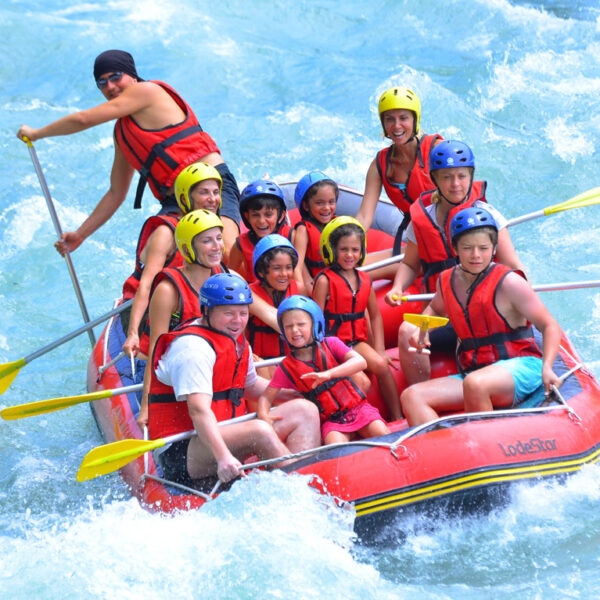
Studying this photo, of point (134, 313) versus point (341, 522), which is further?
point (134, 313)

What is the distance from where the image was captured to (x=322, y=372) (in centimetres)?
401


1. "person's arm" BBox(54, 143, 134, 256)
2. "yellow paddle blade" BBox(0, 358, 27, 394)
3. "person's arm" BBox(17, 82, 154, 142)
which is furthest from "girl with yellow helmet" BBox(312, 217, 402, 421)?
"yellow paddle blade" BBox(0, 358, 27, 394)

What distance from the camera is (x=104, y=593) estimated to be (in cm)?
368

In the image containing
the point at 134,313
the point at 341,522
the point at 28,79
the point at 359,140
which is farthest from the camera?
the point at 28,79

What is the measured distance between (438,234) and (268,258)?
837 mm

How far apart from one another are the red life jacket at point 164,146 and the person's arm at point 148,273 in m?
0.43

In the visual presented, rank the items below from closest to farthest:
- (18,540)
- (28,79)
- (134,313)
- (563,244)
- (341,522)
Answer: (341,522), (18,540), (134,313), (563,244), (28,79)

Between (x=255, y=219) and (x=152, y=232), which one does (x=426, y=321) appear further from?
(x=152, y=232)

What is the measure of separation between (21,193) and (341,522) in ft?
20.5

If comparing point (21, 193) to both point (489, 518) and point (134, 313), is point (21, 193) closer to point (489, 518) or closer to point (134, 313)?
point (134, 313)

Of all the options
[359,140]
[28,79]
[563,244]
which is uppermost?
[28,79]

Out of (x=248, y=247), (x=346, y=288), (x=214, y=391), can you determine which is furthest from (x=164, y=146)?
(x=214, y=391)

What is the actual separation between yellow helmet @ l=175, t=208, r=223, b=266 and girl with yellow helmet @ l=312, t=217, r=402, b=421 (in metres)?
0.63

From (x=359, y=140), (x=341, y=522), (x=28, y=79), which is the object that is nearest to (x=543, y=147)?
(x=359, y=140)
